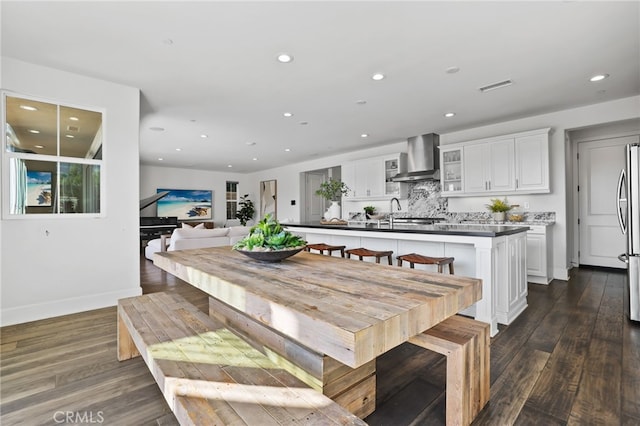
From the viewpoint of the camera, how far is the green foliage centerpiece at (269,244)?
1.69 meters

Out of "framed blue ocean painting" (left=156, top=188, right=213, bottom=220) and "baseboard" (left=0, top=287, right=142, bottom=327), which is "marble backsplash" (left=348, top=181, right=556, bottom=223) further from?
"framed blue ocean painting" (left=156, top=188, right=213, bottom=220)

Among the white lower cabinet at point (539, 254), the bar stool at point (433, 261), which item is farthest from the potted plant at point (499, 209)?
the bar stool at point (433, 261)

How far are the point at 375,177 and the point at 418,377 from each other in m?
5.10

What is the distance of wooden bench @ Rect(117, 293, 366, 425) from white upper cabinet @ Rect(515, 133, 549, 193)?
4.82 metres

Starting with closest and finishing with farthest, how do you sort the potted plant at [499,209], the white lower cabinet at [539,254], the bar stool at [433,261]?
1. the bar stool at [433,261]
2. the white lower cabinet at [539,254]
3. the potted plant at [499,209]

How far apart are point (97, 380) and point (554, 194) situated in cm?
586

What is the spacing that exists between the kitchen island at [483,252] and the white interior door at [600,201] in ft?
9.87

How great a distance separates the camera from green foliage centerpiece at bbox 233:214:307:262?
169 cm

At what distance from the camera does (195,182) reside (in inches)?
401

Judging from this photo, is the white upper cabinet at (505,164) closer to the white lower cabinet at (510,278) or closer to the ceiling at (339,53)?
the ceiling at (339,53)

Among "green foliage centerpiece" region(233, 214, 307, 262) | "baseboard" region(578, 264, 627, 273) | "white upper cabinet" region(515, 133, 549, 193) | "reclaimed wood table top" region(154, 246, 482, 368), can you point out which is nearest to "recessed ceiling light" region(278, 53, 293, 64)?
"green foliage centerpiece" region(233, 214, 307, 262)

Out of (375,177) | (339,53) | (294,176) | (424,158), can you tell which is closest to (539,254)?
(424,158)

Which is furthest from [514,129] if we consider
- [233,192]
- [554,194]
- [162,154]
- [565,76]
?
[233,192]

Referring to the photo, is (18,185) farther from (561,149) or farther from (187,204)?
(187,204)
